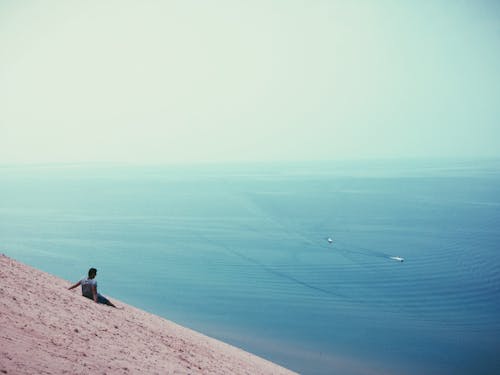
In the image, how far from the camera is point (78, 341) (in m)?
9.86

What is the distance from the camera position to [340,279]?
36156 mm

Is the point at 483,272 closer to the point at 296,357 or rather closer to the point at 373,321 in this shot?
the point at 373,321

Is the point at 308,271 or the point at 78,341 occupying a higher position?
the point at 308,271

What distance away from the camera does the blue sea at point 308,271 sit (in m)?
24.0

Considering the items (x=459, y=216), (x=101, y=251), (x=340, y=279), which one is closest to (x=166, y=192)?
(x=101, y=251)

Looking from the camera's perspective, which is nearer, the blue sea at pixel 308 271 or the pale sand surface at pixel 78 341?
the pale sand surface at pixel 78 341

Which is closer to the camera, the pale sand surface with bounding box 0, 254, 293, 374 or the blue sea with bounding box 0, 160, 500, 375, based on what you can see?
the pale sand surface with bounding box 0, 254, 293, 374

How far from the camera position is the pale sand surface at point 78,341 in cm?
823

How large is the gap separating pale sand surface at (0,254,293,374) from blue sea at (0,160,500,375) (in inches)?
410

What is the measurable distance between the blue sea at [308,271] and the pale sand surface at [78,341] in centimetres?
1041

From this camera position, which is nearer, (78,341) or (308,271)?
(78,341)

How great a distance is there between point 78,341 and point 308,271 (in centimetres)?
3063

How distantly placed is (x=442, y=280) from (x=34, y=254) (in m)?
42.9

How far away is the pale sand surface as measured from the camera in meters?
8.23
